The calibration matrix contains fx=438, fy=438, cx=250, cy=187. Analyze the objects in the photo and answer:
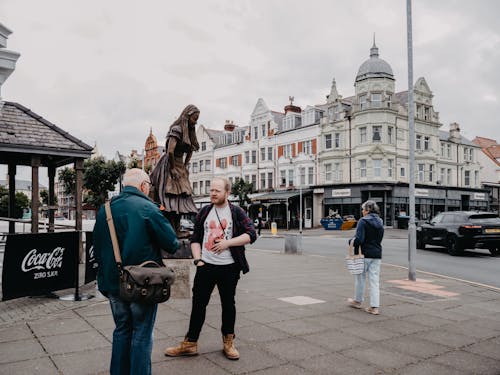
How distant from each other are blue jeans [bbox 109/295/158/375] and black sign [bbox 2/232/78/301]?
3.87 m

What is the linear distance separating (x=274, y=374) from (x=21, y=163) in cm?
1021

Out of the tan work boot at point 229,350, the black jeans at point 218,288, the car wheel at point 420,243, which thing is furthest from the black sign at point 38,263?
the car wheel at point 420,243

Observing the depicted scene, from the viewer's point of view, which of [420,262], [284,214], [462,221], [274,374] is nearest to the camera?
[274,374]

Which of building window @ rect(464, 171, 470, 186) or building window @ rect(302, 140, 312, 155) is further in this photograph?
building window @ rect(464, 171, 470, 186)

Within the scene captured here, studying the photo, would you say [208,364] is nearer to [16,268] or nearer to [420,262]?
[16,268]

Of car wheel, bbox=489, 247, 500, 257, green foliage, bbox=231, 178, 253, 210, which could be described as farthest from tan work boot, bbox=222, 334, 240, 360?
green foliage, bbox=231, 178, 253, 210

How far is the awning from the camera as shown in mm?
43906

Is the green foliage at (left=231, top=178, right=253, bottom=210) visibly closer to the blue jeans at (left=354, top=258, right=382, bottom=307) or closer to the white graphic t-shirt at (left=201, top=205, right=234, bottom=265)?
the blue jeans at (left=354, top=258, right=382, bottom=307)

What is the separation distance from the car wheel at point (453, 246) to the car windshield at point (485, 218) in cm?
100

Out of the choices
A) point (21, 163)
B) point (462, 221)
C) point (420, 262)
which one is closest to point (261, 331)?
point (21, 163)

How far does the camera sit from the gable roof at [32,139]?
959cm

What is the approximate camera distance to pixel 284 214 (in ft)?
153

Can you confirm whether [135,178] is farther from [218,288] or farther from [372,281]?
[372,281]

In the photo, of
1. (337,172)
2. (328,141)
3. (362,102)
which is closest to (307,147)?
(328,141)
